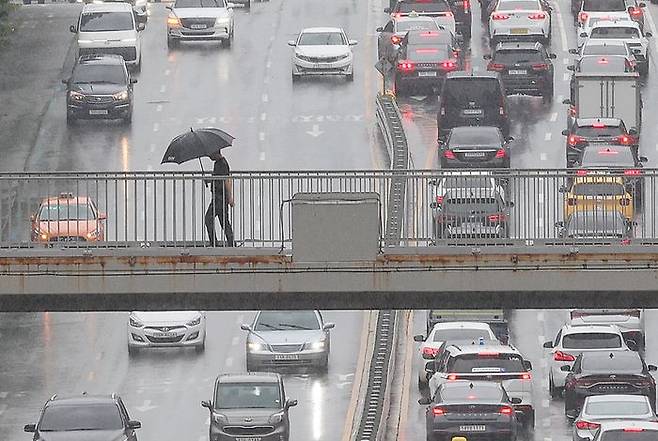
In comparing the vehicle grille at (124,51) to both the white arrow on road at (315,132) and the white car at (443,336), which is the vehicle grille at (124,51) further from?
the white car at (443,336)

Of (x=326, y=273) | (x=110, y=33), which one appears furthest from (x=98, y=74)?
(x=326, y=273)

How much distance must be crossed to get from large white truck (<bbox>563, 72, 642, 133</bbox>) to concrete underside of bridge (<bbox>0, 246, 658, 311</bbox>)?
112 feet

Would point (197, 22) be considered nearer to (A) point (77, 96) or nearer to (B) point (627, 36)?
(A) point (77, 96)

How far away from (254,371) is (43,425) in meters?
8.86

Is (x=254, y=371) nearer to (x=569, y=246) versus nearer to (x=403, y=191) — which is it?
(x=403, y=191)

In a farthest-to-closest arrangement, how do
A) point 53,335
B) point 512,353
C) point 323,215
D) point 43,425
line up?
point 53,335 → point 512,353 → point 43,425 → point 323,215

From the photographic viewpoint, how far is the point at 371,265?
39.4m

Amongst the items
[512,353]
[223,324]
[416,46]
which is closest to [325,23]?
[416,46]

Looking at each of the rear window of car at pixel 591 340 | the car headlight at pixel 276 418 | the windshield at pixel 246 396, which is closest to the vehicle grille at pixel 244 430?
the car headlight at pixel 276 418

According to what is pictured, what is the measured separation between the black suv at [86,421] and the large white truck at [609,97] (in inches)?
1044

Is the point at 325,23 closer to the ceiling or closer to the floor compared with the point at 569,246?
closer to the ceiling

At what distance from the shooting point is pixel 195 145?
132 ft

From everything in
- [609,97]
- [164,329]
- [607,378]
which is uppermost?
[609,97]

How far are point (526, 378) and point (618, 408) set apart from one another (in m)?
3.39
